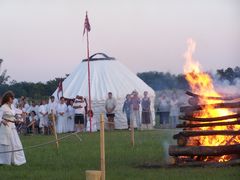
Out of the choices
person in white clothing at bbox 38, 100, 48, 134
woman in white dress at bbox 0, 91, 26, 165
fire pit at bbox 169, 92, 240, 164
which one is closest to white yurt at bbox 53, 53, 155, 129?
person in white clothing at bbox 38, 100, 48, 134

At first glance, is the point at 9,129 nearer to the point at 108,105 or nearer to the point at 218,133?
the point at 218,133

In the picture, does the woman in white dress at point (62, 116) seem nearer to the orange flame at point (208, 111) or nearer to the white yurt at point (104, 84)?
the white yurt at point (104, 84)

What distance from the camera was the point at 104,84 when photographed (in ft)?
111

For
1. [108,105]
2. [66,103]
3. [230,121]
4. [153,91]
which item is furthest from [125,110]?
[230,121]

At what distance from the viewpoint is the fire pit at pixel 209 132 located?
41.7ft

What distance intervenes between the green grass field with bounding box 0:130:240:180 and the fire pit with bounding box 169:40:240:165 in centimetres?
59

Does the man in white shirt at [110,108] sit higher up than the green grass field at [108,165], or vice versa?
the man in white shirt at [110,108]

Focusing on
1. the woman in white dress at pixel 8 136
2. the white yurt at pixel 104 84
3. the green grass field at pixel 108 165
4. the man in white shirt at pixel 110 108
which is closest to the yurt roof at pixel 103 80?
the white yurt at pixel 104 84

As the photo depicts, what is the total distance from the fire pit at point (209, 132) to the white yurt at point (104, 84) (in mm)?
18685

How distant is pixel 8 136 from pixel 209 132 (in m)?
4.54

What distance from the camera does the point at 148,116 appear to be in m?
29.7

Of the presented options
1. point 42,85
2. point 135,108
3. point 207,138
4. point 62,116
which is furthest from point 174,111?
point 42,85

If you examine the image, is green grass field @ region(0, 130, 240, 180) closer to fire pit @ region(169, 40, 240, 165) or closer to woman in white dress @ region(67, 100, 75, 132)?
fire pit @ region(169, 40, 240, 165)

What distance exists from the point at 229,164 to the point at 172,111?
19532mm
